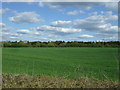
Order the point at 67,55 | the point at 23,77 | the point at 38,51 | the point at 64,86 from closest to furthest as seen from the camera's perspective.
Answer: the point at 64,86 → the point at 23,77 → the point at 67,55 → the point at 38,51

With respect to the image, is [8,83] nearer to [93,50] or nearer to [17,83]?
[17,83]

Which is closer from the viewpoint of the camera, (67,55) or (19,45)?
(67,55)

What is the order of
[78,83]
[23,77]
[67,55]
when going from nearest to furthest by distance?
[78,83]
[23,77]
[67,55]

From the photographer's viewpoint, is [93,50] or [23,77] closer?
[23,77]

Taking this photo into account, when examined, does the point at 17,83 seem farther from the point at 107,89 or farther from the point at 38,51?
the point at 38,51

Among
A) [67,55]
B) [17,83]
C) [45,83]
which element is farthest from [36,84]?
[67,55]

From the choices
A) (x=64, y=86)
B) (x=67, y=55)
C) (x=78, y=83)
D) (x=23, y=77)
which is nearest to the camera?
(x=64, y=86)

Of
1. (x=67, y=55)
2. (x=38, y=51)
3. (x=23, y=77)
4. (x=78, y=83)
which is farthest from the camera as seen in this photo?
(x=38, y=51)

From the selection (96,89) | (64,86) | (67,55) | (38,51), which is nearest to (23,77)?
(64,86)
